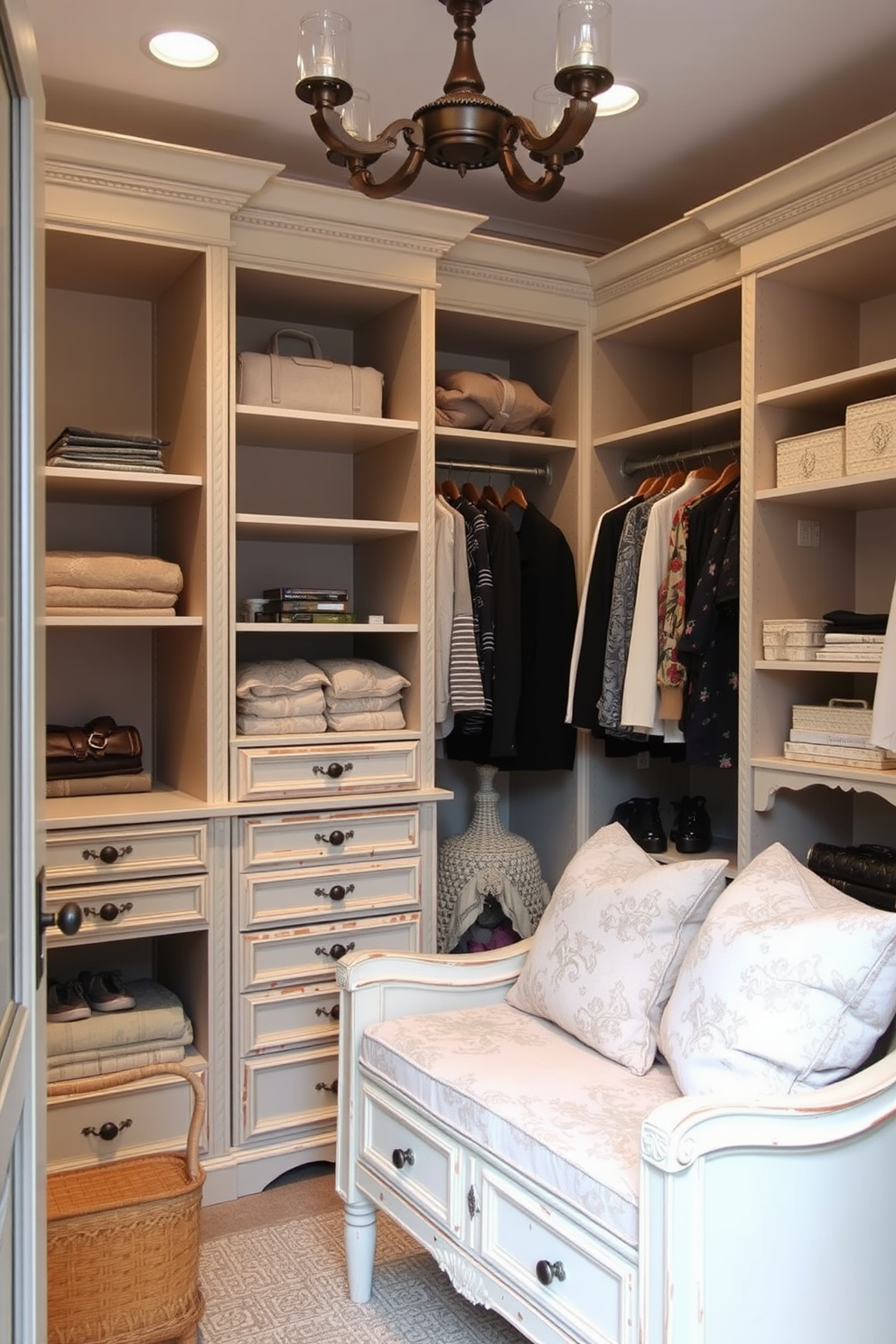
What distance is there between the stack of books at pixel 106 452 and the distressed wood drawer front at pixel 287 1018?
134 centimetres

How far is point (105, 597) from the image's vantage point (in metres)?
2.82

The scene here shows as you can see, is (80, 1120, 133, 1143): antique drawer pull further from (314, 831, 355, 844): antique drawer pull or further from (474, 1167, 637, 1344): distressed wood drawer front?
(474, 1167, 637, 1344): distressed wood drawer front

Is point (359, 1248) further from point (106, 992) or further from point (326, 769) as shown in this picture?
point (326, 769)

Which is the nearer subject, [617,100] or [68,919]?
[68,919]

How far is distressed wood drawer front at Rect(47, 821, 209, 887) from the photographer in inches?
106

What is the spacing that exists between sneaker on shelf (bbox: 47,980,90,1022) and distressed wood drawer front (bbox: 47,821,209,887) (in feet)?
1.06

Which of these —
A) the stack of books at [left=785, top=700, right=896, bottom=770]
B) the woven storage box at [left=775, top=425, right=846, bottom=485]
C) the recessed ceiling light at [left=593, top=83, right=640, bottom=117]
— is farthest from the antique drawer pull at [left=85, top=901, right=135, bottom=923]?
the recessed ceiling light at [left=593, top=83, right=640, bottom=117]

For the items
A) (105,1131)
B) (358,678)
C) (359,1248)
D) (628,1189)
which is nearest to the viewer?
(628,1189)

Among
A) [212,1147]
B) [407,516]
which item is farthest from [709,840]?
[212,1147]

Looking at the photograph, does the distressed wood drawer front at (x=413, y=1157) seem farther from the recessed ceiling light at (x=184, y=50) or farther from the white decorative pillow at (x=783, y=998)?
the recessed ceiling light at (x=184, y=50)

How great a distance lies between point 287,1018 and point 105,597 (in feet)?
3.76

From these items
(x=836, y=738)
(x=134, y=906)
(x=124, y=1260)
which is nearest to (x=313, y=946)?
(x=134, y=906)

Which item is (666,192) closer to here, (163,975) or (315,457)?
(315,457)

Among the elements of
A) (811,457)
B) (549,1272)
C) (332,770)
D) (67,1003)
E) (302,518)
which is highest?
(811,457)
